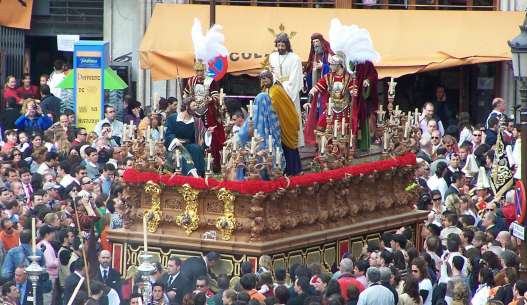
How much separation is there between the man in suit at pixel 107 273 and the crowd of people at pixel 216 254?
0.02 m

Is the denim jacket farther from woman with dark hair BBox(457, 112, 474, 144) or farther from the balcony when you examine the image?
the balcony

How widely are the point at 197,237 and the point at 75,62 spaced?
919 centimetres

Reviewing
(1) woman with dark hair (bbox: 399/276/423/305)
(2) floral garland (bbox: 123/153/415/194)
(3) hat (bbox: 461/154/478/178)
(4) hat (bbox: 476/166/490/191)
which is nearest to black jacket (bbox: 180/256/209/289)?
(2) floral garland (bbox: 123/153/415/194)

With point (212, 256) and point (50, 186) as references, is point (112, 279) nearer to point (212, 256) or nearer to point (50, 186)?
point (212, 256)

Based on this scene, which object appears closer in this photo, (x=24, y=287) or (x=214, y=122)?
(x=24, y=287)

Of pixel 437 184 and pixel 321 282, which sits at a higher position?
pixel 437 184

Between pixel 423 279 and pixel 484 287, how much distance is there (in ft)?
2.90

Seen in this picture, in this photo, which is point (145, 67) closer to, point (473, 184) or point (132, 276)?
point (473, 184)

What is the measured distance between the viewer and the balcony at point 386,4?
135 feet

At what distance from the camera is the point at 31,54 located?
42.7 m

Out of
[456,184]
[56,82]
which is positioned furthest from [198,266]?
[56,82]

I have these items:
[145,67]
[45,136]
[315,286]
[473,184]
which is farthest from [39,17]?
[315,286]

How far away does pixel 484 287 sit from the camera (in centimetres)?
2366

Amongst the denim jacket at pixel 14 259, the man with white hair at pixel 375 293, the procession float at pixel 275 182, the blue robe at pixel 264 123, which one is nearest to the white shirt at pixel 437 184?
the procession float at pixel 275 182
